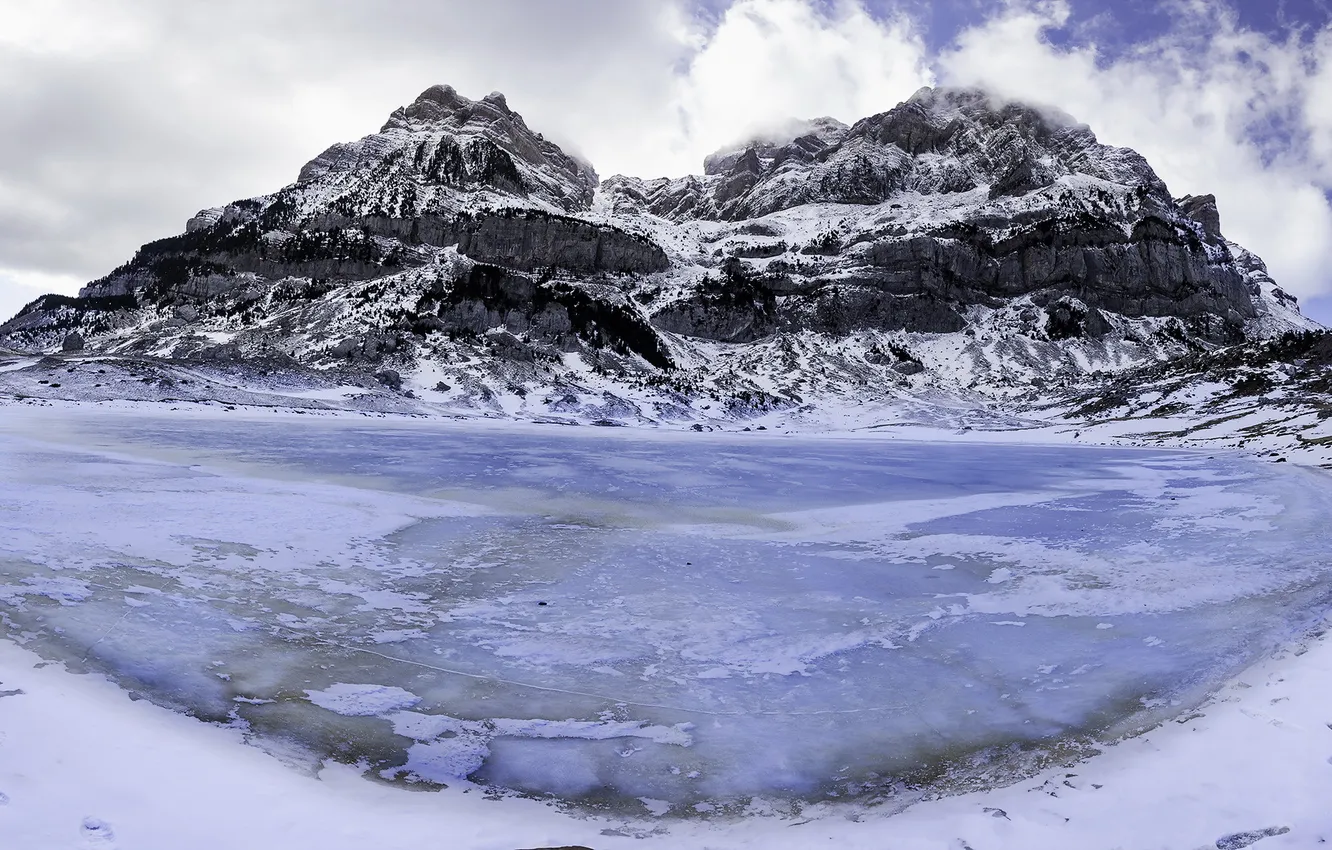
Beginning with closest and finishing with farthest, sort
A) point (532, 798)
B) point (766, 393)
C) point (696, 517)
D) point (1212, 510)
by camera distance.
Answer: point (532, 798), point (696, 517), point (1212, 510), point (766, 393)

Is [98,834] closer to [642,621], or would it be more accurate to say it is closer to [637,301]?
[642,621]

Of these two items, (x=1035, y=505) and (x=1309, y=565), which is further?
(x=1035, y=505)

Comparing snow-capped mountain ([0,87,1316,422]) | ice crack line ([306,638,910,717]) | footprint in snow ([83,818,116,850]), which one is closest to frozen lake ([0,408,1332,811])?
ice crack line ([306,638,910,717])

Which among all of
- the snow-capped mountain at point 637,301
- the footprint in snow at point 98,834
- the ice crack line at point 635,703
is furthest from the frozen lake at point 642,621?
the snow-capped mountain at point 637,301

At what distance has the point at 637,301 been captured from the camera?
149375 mm

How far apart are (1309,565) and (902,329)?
154647 millimetres

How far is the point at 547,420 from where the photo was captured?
83.1 metres

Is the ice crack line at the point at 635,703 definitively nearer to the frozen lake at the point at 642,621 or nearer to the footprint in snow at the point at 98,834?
the frozen lake at the point at 642,621

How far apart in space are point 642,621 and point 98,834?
582cm


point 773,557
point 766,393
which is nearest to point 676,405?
point 766,393

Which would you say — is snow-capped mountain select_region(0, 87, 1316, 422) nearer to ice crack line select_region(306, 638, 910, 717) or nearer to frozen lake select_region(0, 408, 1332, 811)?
frozen lake select_region(0, 408, 1332, 811)

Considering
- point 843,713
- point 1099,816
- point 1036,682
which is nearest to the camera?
point 1099,816

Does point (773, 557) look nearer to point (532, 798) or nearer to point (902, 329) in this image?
point (532, 798)

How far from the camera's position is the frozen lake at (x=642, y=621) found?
6008 millimetres
